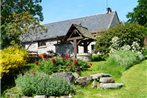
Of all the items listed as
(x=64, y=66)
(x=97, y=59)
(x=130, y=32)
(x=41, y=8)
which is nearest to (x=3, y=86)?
(x=64, y=66)

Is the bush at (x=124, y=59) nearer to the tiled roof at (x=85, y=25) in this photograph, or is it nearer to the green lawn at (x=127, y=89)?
the green lawn at (x=127, y=89)

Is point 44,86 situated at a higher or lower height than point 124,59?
lower

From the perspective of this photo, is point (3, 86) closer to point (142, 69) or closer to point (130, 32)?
point (142, 69)

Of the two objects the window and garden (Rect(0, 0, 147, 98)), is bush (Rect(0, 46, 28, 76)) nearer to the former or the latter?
garden (Rect(0, 0, 147, 98))

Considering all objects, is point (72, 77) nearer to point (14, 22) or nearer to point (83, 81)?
point (83, 81)

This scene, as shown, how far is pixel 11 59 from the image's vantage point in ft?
68.4

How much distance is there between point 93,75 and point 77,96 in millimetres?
3026

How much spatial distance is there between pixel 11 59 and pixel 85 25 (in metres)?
30.9

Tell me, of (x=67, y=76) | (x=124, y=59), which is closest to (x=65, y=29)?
(x=124, y=59)

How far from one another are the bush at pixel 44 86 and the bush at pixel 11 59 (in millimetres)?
2955

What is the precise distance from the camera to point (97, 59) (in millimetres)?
28547

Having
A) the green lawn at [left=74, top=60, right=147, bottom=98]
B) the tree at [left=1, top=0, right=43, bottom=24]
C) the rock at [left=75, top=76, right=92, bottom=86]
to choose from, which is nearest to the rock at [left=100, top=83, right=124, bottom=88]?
the green lawn at [left=74, top=60, right=147, bottom=98]

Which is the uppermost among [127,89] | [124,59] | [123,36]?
[123,36]

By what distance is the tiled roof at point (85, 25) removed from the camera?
4919 cm
